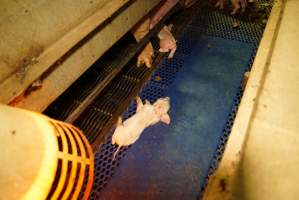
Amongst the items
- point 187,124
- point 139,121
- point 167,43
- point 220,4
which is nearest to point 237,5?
point 220,4

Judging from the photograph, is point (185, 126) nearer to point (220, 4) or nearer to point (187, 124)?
point (187, 124)

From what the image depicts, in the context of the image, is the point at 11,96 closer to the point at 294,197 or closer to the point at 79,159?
the point at 79,159

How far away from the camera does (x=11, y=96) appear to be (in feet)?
5.91

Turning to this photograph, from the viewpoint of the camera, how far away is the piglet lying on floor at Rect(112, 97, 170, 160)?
2572mm

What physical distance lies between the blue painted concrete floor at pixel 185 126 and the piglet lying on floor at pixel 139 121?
3.0 inches

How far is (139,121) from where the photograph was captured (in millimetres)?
2666

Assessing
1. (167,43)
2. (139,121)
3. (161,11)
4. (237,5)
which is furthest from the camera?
(237,5)

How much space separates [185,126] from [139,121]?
0.53 m

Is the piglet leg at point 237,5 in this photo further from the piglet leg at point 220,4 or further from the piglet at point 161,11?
the piglet at point 161,11

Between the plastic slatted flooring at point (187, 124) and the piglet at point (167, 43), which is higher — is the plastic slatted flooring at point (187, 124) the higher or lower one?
the lower one

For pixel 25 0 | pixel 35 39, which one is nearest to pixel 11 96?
pixel 35 39

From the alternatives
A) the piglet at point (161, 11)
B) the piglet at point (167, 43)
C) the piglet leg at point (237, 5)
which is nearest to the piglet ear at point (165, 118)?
the piglet at point (167, 43)

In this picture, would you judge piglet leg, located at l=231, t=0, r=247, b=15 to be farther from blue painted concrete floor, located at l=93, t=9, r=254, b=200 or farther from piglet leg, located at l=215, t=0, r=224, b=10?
blue painted concrete floor, located at l=93, t=9, r=254, b=200

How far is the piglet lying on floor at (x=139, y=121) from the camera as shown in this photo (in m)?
2.57
